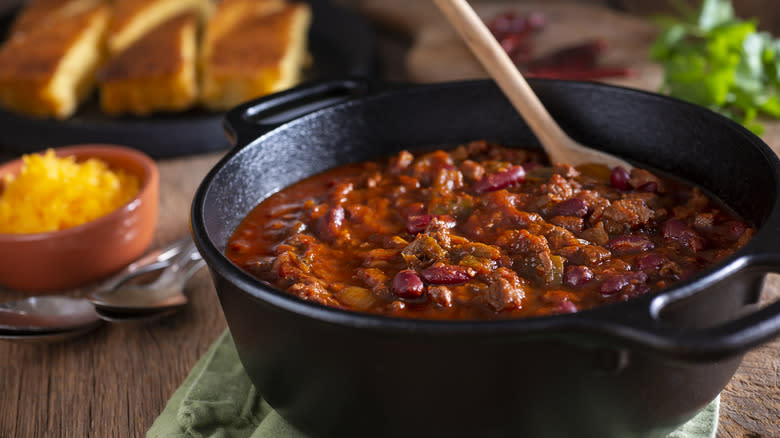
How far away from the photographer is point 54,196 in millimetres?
3473

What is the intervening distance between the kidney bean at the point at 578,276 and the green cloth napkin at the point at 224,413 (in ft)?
1.83

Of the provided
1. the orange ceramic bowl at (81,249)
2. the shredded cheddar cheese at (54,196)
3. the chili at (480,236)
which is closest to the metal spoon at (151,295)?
the orange ceramic bowl at (81,249)

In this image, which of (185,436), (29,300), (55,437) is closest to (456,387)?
(185,436)

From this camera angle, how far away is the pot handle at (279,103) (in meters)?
3.07

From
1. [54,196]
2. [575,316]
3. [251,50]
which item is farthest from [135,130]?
[575,316]

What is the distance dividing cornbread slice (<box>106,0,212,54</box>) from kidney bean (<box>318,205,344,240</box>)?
3.42 meters

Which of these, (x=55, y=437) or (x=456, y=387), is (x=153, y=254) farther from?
(x=456, y=387)

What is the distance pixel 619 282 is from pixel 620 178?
0.82 meters

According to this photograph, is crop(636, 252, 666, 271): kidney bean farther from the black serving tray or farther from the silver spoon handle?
the black serving tray

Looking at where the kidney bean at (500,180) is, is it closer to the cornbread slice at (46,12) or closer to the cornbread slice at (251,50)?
the cornbread slice at (251,50)

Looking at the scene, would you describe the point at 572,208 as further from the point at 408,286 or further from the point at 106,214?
the point at 106,214

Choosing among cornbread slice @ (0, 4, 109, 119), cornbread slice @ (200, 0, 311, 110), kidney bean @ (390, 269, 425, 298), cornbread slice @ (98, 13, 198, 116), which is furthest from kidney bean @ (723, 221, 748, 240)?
cornbread slice @ (0, 4, 109, 119)

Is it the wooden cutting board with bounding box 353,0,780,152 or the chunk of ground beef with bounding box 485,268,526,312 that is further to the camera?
the wooden cutting board with bounding box 353,0,780,152

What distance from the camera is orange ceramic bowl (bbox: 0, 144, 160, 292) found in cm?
334
